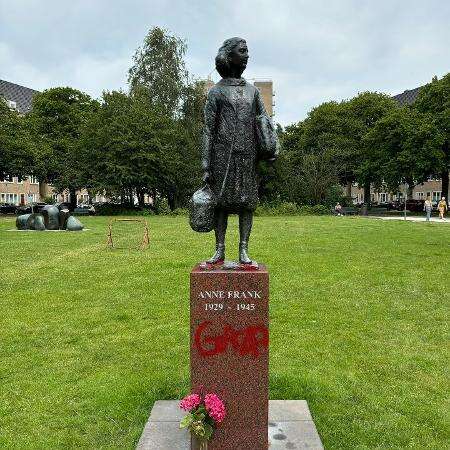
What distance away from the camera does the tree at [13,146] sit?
4388cm

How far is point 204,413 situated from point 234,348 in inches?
24.4

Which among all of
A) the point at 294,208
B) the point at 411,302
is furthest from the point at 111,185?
the point at 411,302

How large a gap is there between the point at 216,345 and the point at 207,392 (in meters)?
0.45

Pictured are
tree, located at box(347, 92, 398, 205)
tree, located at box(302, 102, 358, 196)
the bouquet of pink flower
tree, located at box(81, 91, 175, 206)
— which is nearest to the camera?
the bouquet of pink flower

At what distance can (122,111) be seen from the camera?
43.2 metres

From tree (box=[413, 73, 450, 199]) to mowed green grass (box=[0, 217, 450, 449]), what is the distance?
1250 inches

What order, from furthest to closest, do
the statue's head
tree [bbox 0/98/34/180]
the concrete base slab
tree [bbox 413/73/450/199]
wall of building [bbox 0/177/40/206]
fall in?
wall of building [bbox 0/177/40/206] < tree [bbox 0/98/34/180] < tree [bbox 413/73/450/199] < the statue's head < the concrete base slab

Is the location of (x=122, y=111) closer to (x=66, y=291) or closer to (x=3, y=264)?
(x=3, y=264)

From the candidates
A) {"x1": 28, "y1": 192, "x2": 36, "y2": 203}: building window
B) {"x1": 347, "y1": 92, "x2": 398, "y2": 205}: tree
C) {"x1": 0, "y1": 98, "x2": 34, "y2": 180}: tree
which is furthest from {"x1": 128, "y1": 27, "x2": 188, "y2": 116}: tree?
{"x1": 28, "y1": 192, "x2": 36, "y2": 203}: building window

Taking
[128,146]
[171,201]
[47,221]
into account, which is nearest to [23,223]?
[47,221]

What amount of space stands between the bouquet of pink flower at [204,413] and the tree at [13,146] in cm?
4359

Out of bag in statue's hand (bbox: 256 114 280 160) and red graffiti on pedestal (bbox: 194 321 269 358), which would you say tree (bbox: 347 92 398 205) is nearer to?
bag in statue's hand (bbox: 256 114 280 160)

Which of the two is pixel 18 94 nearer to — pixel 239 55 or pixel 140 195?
pixel 140 195

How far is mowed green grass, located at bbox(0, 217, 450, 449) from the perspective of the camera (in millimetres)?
5410
